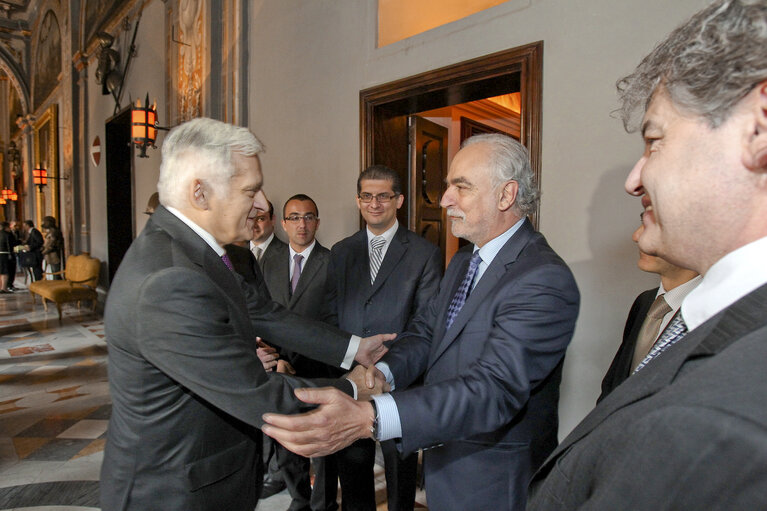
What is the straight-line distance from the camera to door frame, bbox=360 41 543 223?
3.04 m

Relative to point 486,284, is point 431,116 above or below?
above

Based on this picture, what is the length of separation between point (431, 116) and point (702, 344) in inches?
206

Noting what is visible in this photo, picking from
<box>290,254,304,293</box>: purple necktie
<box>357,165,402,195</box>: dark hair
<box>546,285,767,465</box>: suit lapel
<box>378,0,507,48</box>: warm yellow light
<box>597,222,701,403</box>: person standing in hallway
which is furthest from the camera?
<box>378,0,507,48</box>: warm yellow light

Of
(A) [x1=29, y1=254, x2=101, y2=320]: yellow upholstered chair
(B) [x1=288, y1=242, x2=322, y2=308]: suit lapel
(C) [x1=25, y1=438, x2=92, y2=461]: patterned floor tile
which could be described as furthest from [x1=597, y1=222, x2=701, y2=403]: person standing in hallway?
(A) [x1=29, y1=254, x2=101, y2=320]: yellow upholstered chair

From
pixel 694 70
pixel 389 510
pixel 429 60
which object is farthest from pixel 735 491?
pixel 429 60

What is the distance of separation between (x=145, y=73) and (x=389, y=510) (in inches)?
324

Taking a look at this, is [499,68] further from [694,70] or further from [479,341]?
[694,70]

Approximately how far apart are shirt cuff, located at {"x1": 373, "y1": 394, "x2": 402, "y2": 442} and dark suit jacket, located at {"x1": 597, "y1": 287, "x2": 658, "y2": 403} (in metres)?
0.62

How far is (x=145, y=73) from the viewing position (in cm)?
827

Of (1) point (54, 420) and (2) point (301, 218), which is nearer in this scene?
(2) point (301, 218)

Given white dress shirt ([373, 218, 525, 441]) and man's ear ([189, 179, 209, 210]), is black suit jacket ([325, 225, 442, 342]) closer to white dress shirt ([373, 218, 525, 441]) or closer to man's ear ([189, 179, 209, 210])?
white dress shirt ([373, 218, 525, 441])

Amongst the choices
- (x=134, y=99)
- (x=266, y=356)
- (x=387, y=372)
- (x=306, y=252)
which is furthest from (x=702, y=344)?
(x=134, y=99)

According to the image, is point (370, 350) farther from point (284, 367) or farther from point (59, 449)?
point (59, 449)

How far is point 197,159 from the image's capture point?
1.57m
